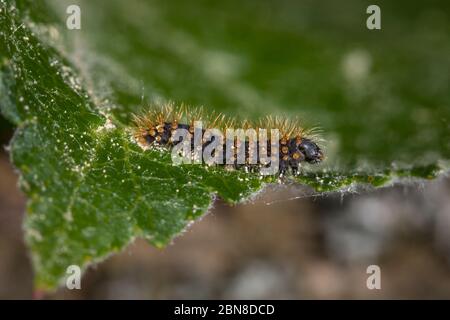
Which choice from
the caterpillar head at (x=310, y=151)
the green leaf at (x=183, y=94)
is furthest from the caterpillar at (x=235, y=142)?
the green leaf at (x=183, y=94)

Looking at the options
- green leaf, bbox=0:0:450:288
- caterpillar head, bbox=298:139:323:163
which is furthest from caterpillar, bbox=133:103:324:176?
green leaf, bbox=0:0:450:288

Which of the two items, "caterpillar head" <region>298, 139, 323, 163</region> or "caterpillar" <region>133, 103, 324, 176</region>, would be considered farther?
"caterpillar head" <region>298, 139, 323, 163</region>

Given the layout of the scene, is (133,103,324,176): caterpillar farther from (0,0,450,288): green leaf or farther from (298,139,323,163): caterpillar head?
(0,0,450,288): green leaf

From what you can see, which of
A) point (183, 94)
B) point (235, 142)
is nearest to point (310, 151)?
point (235, 142)

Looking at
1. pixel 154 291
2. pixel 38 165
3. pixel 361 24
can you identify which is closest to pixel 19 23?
pixel 38 165

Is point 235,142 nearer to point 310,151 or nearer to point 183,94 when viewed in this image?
point 310,151

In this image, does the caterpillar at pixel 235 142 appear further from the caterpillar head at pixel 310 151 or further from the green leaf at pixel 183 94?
the green leaf at pixel 183 94
